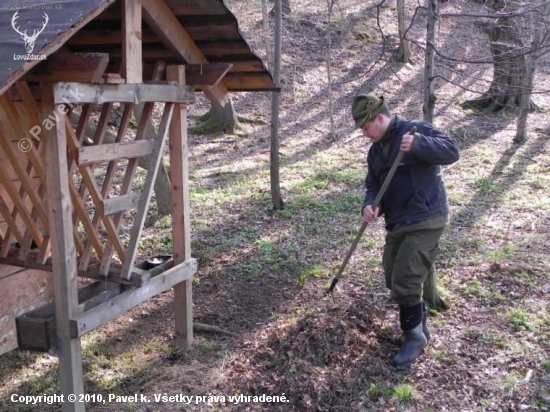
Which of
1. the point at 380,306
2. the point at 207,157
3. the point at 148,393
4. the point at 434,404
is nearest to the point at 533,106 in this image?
the point at 207,157

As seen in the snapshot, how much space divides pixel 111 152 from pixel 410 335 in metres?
2.84

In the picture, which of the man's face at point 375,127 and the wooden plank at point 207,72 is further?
the wooden plank at point 207,72

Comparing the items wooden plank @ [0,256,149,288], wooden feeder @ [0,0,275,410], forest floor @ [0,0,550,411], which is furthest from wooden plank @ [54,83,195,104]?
forest floor @ [0,0,550,411]

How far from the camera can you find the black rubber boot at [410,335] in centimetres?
436

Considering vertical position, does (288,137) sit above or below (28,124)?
below

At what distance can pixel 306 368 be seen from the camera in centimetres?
425

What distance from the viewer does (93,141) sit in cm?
396

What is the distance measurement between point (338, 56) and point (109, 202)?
16989 mm

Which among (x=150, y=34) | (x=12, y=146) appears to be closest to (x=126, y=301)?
(x=12, y=146)

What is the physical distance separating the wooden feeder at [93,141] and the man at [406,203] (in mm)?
1112

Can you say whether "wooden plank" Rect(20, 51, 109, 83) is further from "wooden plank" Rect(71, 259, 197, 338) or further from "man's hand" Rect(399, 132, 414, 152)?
"man's hand" Rect(399, 132, 414, 152)

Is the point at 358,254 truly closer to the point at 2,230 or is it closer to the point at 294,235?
the point at 294,235

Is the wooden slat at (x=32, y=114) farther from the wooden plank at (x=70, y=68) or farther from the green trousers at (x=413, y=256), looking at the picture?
the green trousers at (x=413, y=256)

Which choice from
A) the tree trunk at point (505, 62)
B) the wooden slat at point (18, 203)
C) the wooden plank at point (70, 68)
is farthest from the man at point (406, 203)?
the wooden slat at point (18, 203)
